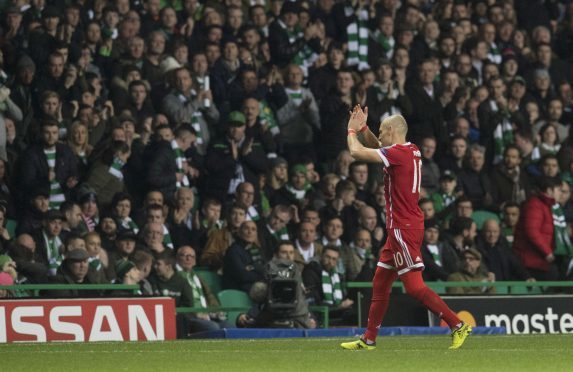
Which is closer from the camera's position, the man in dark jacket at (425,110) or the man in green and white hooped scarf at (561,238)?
the man in green and white hooped scarf at (561,238)

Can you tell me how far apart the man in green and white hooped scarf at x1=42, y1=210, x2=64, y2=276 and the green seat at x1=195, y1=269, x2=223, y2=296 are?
6.99 ft

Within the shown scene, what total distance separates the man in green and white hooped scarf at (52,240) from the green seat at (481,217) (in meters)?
7.02

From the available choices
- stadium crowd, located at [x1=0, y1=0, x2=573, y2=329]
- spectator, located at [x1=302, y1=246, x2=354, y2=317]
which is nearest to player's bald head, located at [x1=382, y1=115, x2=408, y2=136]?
stadium crowd, located at [x1=0, y1=0, x2=573, y2=329]

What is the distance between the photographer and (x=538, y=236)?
2055cm

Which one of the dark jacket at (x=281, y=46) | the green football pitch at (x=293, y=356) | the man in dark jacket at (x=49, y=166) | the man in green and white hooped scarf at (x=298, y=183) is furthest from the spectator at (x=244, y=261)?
the dark jacket at (x=281, y=46)

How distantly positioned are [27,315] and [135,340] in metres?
1.24

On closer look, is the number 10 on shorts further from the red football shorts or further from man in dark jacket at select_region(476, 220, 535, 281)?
man in dark jacket at select_region(476, 220, 535, 281)

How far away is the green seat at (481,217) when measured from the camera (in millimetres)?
21266

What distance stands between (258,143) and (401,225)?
7.83 m

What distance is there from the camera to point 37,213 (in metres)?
17.1

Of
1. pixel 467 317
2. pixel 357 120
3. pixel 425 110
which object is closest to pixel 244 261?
pixel 467 317

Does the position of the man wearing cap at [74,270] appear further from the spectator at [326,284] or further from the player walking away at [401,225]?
the player walking away at [401,225]

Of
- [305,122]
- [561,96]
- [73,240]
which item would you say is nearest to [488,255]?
[305,122]

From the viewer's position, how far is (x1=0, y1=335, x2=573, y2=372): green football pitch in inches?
426
